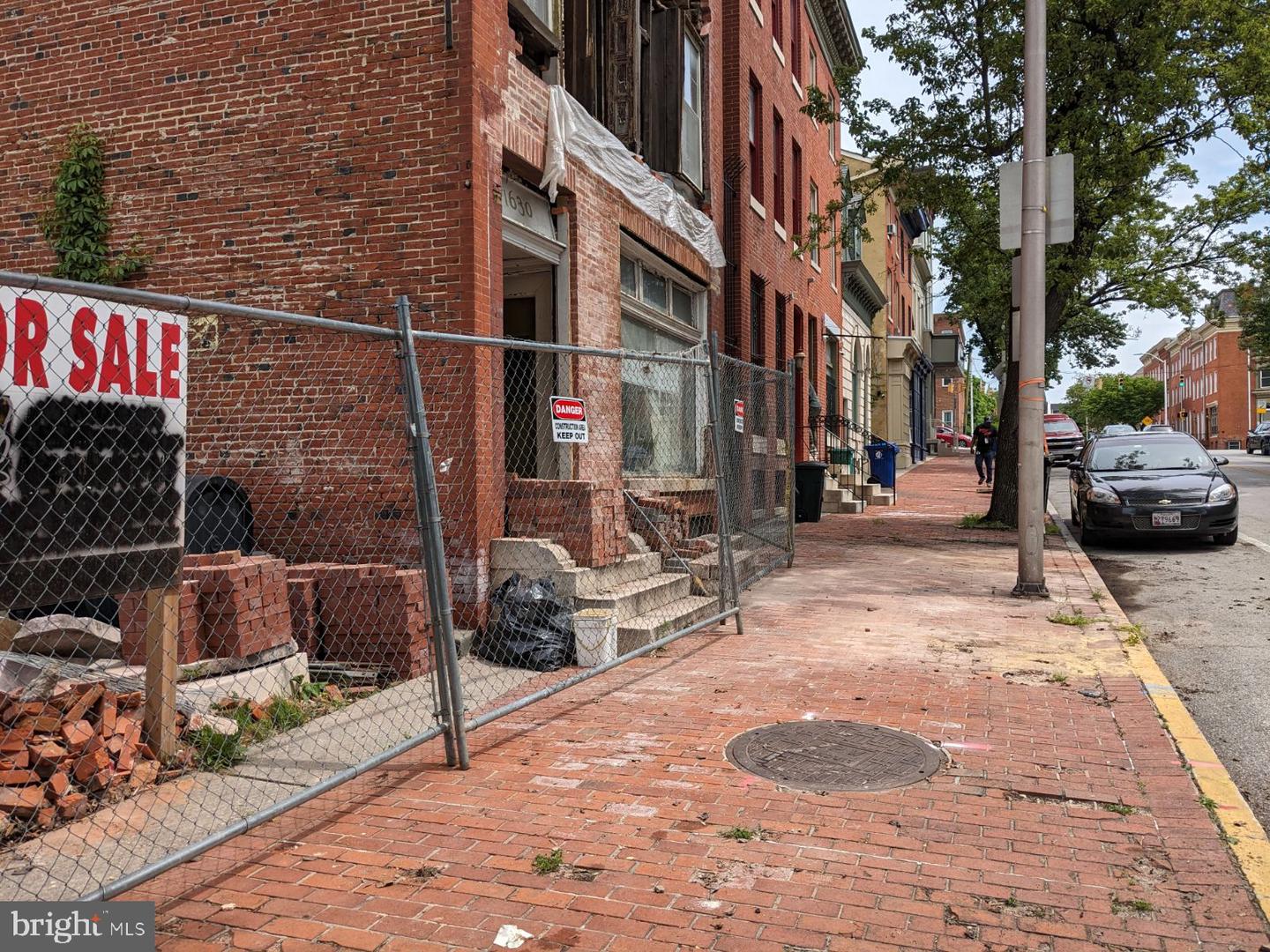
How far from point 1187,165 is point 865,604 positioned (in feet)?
52.0

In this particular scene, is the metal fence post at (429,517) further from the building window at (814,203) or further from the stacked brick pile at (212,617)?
the building window at (814,203)

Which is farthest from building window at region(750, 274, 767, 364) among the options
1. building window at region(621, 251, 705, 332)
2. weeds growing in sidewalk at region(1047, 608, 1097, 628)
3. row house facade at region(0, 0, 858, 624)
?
weeds growing in sidewalk at region(1047, 608, 1097, 628)

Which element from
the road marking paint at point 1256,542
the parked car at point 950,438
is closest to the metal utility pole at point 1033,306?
the road marking paint at point 1256,542

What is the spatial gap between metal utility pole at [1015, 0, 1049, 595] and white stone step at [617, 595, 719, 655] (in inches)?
123

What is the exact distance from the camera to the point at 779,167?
18859mm

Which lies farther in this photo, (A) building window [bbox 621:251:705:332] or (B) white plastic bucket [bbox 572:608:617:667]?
(A) building window [bbox 621:251:705:332]

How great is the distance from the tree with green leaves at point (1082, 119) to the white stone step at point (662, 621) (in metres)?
8.75

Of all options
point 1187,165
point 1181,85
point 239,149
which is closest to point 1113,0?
point 1181,85

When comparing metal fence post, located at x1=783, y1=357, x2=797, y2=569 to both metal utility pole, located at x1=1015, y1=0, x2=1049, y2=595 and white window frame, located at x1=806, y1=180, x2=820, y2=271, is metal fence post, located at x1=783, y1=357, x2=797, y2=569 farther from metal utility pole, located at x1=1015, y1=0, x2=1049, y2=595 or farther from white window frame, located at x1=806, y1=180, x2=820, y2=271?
white window frame, located at x1=806, y1=180, x2=820, y2=271

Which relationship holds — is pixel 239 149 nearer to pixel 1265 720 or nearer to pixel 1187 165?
pixel 1265 720

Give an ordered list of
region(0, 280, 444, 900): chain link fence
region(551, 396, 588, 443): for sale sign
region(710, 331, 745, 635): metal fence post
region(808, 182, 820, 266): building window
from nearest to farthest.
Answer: region(0, 280, 444, 900): chain link fence < region(551, 396, 588, 443): for sale sign < region(710, 331, 745, 635): metal fence post < region(808, 182, 820, 266): building window

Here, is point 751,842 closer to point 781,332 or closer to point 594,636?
point 594,636

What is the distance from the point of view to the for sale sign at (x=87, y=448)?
10.7ft

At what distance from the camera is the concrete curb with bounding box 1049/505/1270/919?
351 cm
